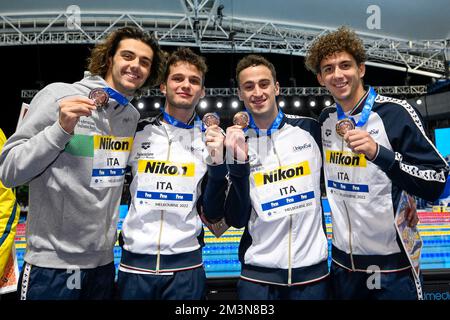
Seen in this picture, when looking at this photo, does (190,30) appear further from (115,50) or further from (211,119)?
(211,119)

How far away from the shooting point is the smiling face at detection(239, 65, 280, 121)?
1758 mm

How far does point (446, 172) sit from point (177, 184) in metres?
1.37

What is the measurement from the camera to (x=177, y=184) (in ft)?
5.54

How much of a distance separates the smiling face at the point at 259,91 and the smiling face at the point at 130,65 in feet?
1.85

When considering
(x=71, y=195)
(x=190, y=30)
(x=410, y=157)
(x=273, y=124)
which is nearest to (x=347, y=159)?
(x=410, y=157)

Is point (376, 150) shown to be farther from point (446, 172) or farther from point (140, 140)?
point (140, 140)

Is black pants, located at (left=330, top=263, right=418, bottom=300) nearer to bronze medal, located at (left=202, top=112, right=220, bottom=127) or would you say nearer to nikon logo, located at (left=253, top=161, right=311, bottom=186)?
nikon logo, located at (left=253, top=161, right=311, bottom=186)

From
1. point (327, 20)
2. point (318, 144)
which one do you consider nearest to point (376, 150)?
point (318, 144)

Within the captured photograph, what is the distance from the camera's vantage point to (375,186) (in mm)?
1656

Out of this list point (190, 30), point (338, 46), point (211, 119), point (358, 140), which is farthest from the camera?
point (190, 30)

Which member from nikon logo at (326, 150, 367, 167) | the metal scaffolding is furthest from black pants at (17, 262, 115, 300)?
the metal scaffolding

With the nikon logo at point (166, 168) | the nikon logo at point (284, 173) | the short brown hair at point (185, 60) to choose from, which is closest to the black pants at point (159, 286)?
the nikon logo at point (166, 168)

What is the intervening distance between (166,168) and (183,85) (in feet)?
1.54

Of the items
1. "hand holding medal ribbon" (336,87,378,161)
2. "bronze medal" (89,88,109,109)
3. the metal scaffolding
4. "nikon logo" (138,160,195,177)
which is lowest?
"nikon logo" (138,160,195,177)
